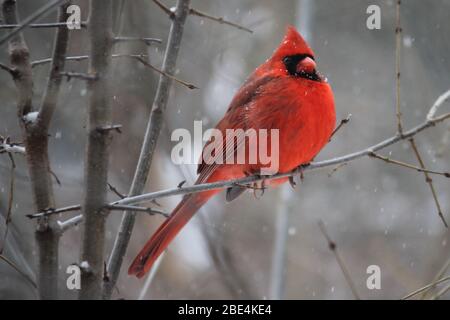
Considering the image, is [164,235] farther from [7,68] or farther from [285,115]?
[7,68]

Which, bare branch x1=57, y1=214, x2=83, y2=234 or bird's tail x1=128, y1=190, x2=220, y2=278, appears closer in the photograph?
bare branch x1=57, y1=214, x2=83, y2=234

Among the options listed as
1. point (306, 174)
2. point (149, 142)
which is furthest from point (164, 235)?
point (306, 174)

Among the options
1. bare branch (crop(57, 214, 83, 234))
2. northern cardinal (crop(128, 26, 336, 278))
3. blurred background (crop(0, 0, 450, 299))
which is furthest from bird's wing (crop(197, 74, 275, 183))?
bare branch (crop(57, 214, 83, 234))

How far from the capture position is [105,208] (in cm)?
160

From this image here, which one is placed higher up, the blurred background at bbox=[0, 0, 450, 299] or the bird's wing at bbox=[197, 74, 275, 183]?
the blurred background at bbox=[0, 0, 450, 299]

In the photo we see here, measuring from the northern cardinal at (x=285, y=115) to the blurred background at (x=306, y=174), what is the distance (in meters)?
0.56

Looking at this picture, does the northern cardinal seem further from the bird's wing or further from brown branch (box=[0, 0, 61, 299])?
brown branch (box=[0, 0, 61, 299])

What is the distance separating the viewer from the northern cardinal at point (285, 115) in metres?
2.54

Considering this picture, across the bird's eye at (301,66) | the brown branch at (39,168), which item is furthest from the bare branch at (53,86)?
the bird's eye at (301,66)

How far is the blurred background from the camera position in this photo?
3893mm

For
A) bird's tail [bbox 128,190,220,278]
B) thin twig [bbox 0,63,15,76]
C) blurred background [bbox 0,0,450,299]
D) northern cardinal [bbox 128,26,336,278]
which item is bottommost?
bird's tail [bbox 128,190,220,278]

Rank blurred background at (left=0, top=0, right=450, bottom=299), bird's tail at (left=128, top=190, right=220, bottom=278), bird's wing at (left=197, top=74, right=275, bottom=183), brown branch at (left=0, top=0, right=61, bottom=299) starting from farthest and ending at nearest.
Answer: blurred background at (left=0, top=0, right=450, bottom=299) → bird's wing at (left=197, top=74, right=275, bottom=183) → bird's tail at (left=128, top=190, right=220, bottom=278) → brown branch at (left=0, top=0, right=61, bottom=299)

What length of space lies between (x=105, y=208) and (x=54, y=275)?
0.20 metres
